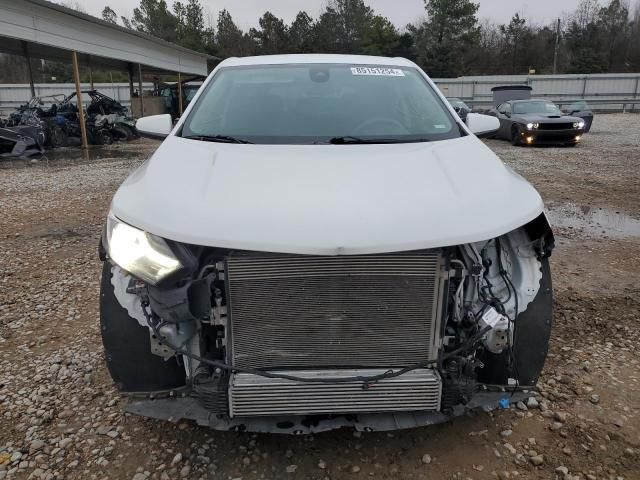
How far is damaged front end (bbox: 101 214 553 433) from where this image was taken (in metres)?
1.88

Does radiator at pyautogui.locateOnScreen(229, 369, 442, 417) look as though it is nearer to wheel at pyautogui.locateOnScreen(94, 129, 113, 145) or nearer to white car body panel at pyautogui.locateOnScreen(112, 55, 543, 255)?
white car body panel at pyautogui.locateOnScreen(112, 55, 543, 255)

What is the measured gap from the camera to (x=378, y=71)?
11.2ft

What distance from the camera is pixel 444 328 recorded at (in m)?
2.01

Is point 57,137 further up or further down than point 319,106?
further down

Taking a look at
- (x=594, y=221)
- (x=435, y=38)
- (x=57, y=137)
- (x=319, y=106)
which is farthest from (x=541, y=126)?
(x=435, y=38)

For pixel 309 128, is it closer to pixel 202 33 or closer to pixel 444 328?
pixel 444 328

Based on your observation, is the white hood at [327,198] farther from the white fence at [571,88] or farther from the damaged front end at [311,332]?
the white fence at [571,88]

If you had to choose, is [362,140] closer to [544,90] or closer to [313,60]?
[313,60]

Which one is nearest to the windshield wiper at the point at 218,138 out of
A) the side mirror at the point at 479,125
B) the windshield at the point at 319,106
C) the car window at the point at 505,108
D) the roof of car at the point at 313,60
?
the windshield at the point at 319,106

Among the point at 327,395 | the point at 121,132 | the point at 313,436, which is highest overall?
the point at 121,132

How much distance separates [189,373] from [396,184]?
1.19 metres

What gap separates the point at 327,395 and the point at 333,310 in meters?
0.33

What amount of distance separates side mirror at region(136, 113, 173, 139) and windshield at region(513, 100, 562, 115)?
13.8m

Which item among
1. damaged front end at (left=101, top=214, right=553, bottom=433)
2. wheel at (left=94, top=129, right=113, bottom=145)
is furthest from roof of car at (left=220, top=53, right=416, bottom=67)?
wheel at (left=94, top=129, right=113, bottom=145)
